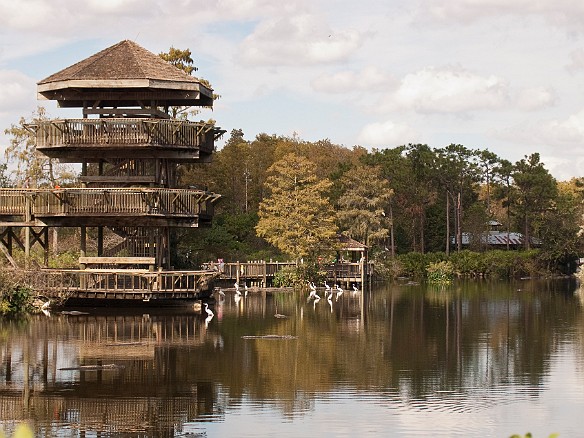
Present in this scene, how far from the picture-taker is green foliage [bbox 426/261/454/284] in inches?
3184

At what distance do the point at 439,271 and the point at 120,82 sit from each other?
40892 mm

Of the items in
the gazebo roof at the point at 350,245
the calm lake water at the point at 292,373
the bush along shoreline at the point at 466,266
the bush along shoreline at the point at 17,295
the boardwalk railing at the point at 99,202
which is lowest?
the calm lake water at the point at 292,373

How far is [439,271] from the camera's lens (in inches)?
3201

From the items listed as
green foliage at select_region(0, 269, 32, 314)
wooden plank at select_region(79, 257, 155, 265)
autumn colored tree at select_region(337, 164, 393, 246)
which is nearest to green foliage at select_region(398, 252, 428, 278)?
autumn colored tree at select_region(337, 164, 393, 246)

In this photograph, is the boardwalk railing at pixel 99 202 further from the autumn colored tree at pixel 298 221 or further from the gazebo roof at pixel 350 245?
the gazebo roof at pixel 350 245

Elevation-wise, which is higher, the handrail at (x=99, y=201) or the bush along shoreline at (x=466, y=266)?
the handrail at (x=99, y=201)

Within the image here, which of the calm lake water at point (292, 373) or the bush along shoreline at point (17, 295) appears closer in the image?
the calm lake water at point (292, 373)

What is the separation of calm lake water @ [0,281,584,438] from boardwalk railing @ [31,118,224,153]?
7.71 meters

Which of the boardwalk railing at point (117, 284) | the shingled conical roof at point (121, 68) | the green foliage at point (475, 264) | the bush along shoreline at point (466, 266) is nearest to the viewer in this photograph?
the boardwalk railing at point (117, 284)

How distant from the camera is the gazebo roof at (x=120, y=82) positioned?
47000 millimetres

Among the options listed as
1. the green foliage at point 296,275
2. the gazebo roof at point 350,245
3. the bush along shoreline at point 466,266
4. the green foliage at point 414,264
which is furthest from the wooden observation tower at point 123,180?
the green foliage at point 414,264

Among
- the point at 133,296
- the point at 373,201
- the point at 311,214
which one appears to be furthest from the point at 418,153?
the point at 133,296

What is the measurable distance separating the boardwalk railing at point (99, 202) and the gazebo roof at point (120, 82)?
5.01 m

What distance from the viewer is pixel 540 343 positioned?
119 feet
